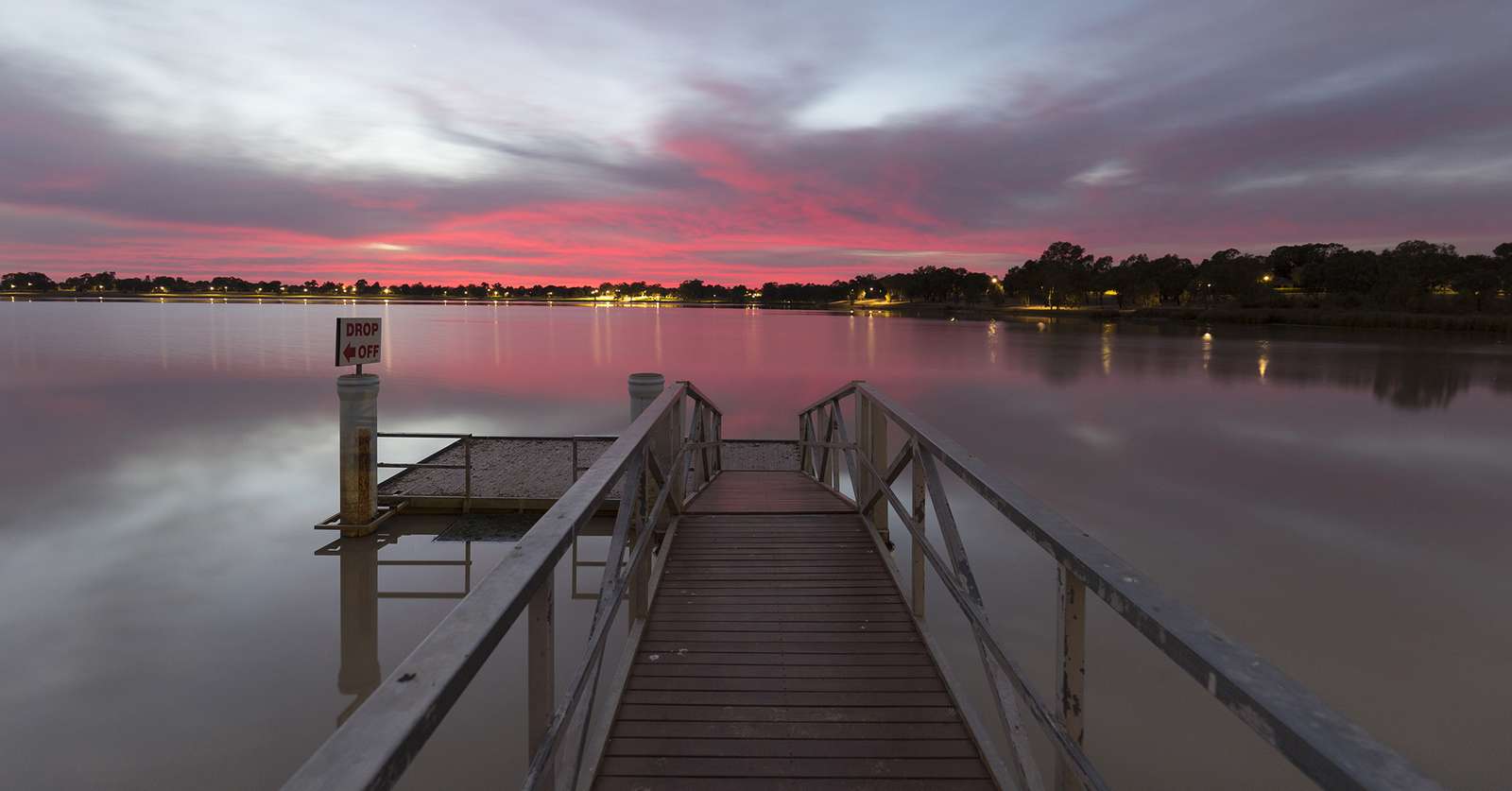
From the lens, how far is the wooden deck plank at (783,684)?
2.91m

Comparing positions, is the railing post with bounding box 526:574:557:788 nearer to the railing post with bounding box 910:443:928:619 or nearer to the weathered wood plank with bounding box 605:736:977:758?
the weathered wood plank with bounding box 605:736:977:758

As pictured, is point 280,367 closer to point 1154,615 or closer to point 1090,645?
point 1090,645

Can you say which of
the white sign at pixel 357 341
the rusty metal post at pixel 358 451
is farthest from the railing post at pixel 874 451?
the white sign at pixel 357 341

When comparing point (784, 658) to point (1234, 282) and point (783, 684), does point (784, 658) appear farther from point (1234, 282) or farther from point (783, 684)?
point (1234, 282)

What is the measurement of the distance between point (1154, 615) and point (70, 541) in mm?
14663

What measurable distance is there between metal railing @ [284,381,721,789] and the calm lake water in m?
3.79

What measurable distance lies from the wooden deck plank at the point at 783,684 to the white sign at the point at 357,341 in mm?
6399

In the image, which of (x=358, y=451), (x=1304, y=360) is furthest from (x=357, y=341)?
(x=1304, y=360)

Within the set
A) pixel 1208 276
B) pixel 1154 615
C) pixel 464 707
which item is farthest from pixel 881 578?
pixel 1208 276

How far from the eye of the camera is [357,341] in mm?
9875

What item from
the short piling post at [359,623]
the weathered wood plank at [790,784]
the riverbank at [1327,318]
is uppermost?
the riverbank at [1327,318]

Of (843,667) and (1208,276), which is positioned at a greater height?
(1208,276)

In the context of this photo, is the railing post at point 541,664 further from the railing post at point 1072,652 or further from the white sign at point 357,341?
the white sign at point 357,341

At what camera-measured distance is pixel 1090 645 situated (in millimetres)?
7867
